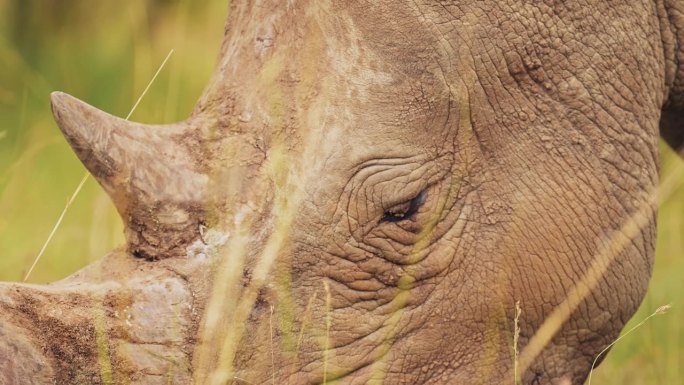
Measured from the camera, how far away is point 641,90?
3.99m

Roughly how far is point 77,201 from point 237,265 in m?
4.17

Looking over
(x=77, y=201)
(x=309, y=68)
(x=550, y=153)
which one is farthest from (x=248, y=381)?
(x=77, y=201)

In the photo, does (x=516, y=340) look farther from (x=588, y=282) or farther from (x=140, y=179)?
(x=140, y=179)

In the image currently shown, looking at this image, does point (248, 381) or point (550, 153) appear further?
point (550, 153)

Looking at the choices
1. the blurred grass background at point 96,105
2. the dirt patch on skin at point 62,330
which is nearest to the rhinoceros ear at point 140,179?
the dirt patch on skin at point 62,330

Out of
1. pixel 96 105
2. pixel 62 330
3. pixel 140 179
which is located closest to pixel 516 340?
pixel 140 179

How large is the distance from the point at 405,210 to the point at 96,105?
16.8 feet

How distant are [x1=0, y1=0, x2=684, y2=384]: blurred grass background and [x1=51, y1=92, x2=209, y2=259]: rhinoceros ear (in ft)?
3.65

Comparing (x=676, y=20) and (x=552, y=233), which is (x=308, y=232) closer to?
(x=552, y=233)

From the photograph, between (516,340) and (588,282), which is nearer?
(516,340)

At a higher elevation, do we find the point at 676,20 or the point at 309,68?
the point at 309,68

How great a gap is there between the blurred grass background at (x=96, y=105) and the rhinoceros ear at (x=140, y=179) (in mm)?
1114

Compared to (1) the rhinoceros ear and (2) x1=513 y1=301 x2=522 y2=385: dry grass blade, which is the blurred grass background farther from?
(1) the rhinoceros ear

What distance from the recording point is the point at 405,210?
374cm
